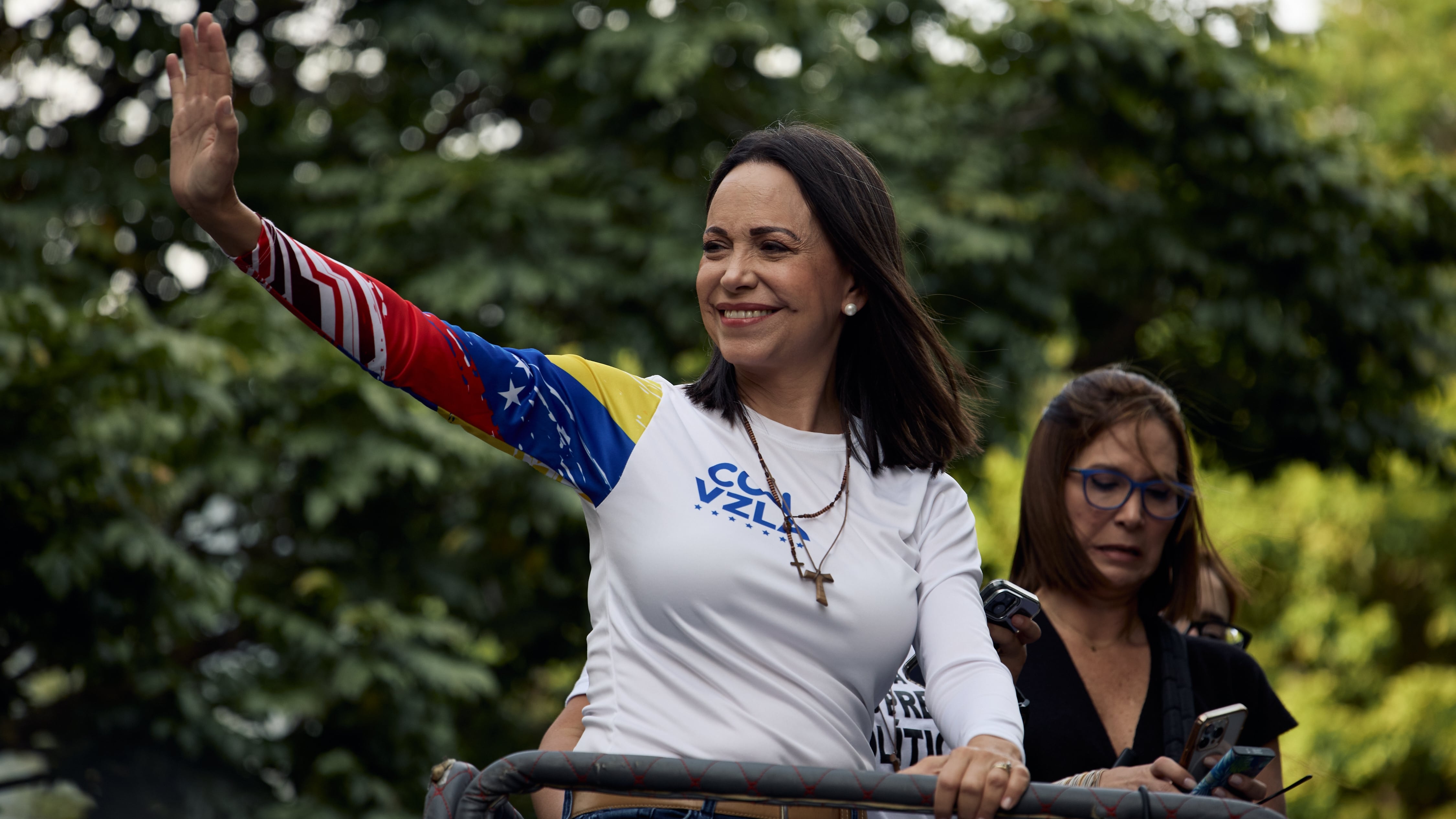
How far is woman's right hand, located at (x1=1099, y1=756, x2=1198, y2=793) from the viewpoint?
225 centimetres

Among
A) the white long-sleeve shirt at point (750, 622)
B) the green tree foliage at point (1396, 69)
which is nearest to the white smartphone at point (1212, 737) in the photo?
the white long-sleeve shirt at point (750, 622)

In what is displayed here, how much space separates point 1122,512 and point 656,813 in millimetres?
1702

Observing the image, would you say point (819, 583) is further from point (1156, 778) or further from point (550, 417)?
point (1156, 778)

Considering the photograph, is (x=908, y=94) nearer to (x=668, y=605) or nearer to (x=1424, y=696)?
(x=668, y=605)

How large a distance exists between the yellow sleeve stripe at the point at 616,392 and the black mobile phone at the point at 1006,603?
0.61m

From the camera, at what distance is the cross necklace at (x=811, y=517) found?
1.90 metres

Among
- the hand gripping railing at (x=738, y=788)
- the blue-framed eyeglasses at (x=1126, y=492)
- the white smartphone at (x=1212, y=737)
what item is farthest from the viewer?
the blue-framed eyeglasses at (x=1126, y=492)

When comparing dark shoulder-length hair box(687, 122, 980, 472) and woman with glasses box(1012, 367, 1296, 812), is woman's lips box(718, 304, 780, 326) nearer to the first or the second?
dark shoulder-length hair box(687, 122, 980, 472)

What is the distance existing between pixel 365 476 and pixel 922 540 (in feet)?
11.6

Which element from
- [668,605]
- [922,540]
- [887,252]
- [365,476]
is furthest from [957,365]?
[365,476]

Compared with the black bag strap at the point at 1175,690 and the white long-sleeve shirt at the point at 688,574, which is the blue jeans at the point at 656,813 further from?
the black bag strap at the point at 1175,690

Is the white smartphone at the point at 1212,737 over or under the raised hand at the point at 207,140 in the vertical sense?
over

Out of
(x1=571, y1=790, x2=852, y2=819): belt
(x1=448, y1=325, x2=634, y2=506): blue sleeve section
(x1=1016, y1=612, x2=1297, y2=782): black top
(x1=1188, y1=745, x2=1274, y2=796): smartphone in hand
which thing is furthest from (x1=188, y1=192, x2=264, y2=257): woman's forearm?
(x1=1016, y1=612, x2=1297, y2=782): black top

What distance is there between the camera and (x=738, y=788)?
156 cm
